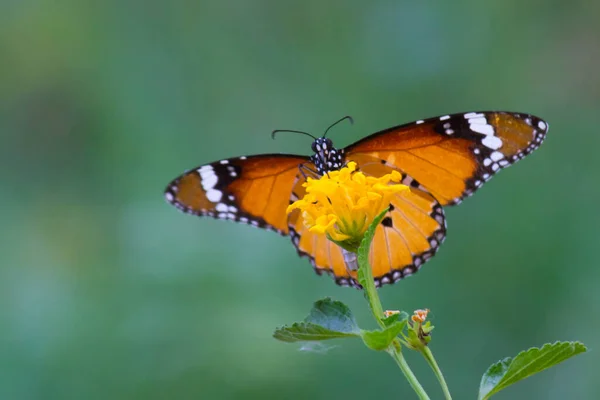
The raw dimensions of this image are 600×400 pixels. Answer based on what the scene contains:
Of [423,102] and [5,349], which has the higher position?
[423,102]

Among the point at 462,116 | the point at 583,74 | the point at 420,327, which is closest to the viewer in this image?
the point at 420,327

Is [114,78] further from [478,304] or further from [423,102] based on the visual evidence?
[478,304]

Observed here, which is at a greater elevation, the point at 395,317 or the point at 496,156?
the point at 496,156

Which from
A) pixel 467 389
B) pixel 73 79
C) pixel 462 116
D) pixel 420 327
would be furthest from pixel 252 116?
pixel 420 327

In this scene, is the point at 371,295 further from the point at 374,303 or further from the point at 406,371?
the point at 406,371

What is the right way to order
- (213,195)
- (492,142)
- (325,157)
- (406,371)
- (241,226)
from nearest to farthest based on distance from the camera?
(406,371), (492,142), (325,157), (213,195), (241,226)

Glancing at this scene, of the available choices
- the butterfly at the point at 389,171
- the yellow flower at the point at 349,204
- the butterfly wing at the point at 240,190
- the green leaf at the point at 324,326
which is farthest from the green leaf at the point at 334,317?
the butterfly wing at the point at 240,190

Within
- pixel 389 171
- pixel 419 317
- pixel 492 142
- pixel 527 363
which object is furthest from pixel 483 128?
pixel 527 363
